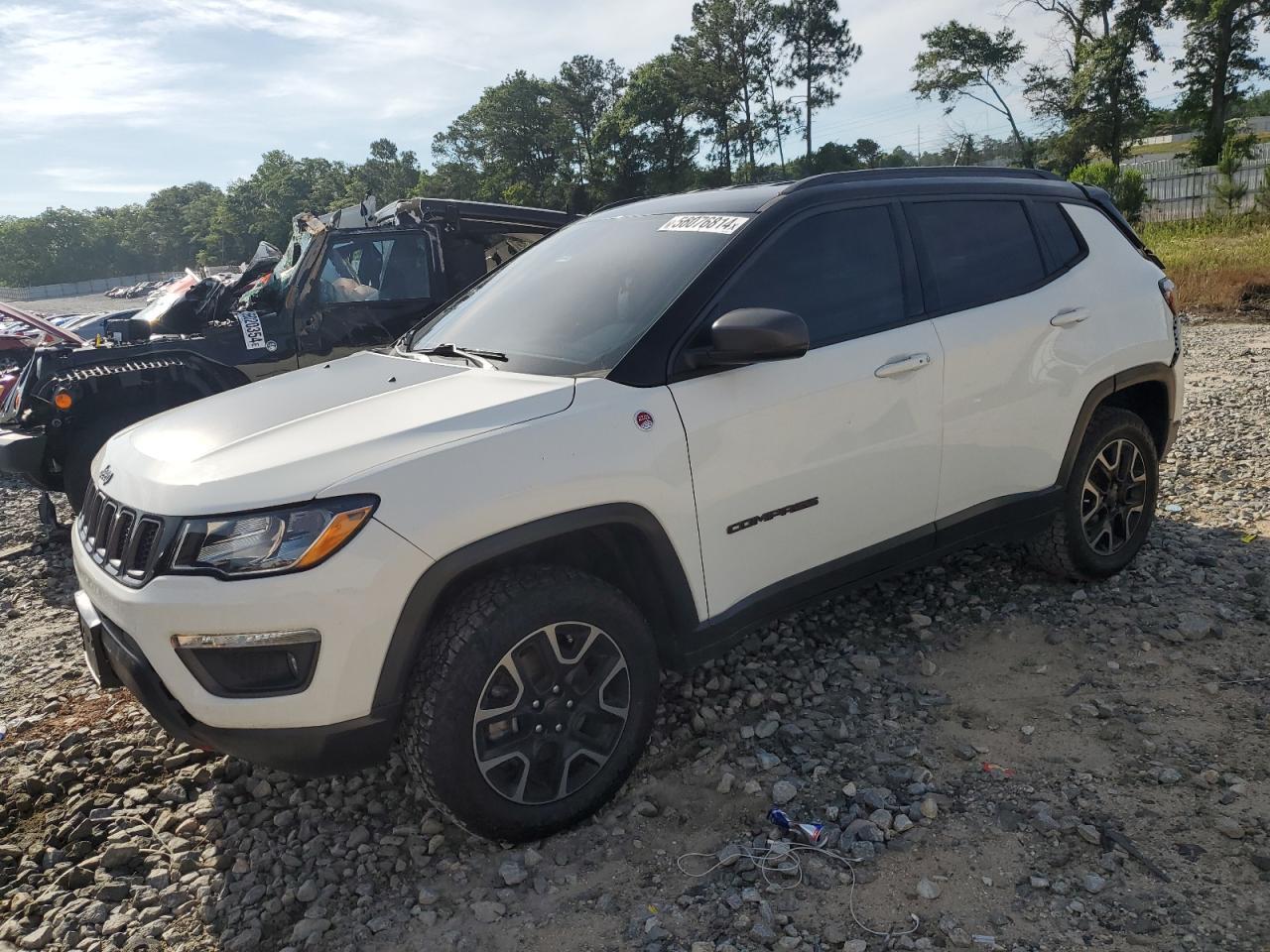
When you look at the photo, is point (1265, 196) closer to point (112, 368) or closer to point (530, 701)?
point (112, 368)

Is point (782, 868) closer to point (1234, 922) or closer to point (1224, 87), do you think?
point (1234, 922)

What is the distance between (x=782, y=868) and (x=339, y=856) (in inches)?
52.7

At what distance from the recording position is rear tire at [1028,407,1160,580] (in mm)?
3953

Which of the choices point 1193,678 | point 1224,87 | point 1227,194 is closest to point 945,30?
point 1224,87

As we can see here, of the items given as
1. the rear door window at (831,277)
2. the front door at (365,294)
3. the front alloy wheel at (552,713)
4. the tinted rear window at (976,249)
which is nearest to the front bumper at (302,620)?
the front alloy wheel at (552,713)

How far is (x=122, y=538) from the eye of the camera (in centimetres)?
254

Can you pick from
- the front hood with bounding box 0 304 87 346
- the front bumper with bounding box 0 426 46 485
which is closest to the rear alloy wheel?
the front bumper with bounding box 0 426 46 485

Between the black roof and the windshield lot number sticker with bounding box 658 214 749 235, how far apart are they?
4 centimetres

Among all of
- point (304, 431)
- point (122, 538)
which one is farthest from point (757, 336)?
point (122, 538)

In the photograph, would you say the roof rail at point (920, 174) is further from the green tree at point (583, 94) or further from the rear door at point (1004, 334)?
the green tree at point (583, 94)

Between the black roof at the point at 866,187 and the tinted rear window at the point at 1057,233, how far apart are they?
9 cm

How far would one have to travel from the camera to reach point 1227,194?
23141mm

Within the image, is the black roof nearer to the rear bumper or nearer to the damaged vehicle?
the rear bumper

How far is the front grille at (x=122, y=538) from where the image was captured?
2.36 meters
